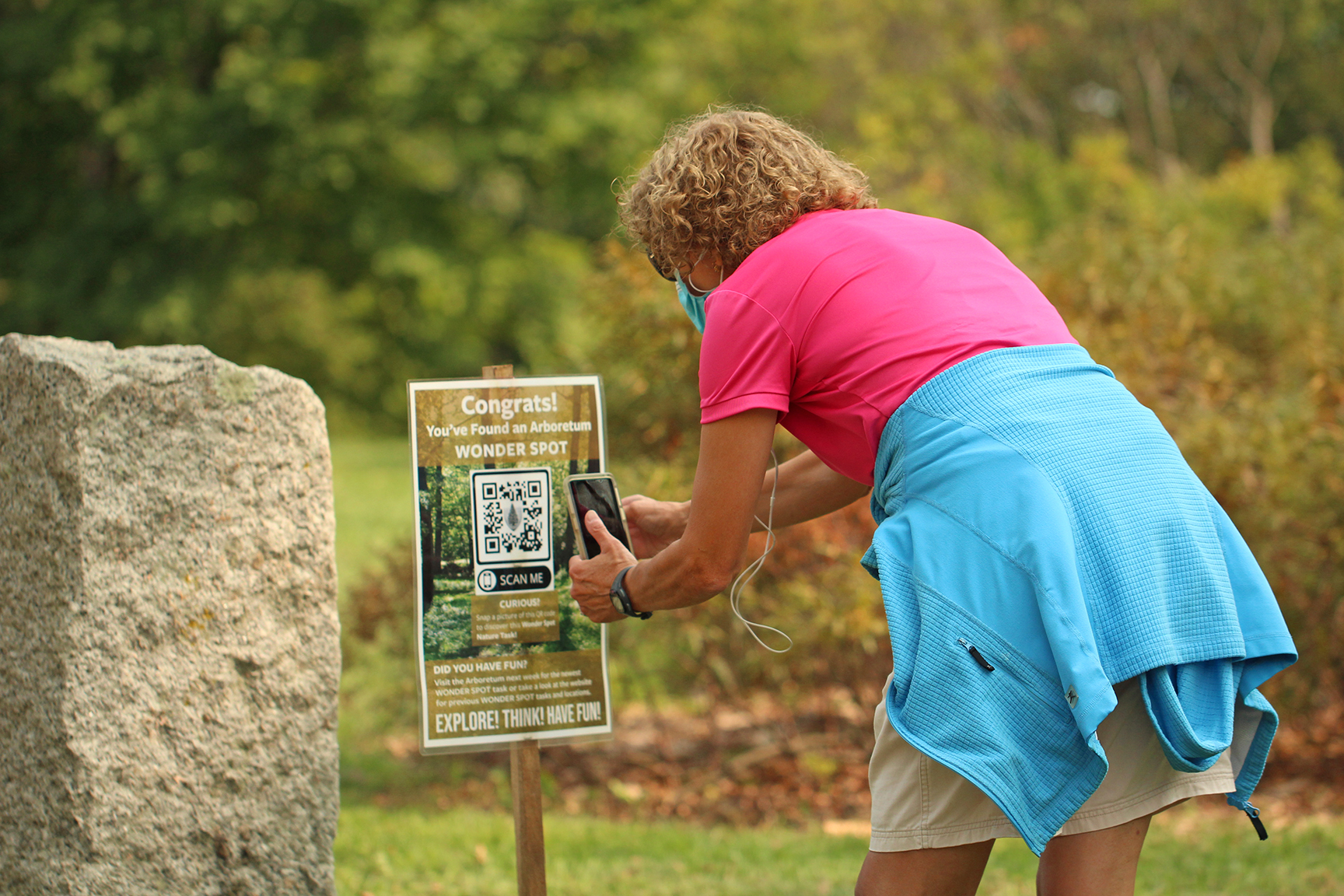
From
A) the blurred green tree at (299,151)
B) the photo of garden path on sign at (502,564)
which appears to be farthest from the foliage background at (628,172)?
the photo of garden path on sign at (502,564)

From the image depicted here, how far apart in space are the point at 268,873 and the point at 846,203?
6.73 feet

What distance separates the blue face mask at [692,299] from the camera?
2234mm

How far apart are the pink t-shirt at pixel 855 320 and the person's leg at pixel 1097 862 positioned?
0.72 metres

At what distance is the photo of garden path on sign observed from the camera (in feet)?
8.96

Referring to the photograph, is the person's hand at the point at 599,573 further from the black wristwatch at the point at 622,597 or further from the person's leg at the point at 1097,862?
the person's leg at the point at 1097,862

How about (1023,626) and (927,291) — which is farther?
(927,291)

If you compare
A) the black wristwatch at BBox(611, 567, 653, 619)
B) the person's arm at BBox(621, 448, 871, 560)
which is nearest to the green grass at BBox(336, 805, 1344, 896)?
the person's arm at BBox(621, 448, 871, 560)

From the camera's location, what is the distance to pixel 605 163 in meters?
16.1

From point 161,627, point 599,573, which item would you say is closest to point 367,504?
point 161,627

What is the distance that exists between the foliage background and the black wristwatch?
7.81 feet

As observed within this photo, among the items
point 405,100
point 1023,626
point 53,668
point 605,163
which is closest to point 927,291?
point 1023,626

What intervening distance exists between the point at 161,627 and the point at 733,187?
5.44ft

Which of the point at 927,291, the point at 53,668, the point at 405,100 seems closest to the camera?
the point at 927,291

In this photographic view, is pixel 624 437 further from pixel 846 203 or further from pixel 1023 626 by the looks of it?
pixel 1023 626
